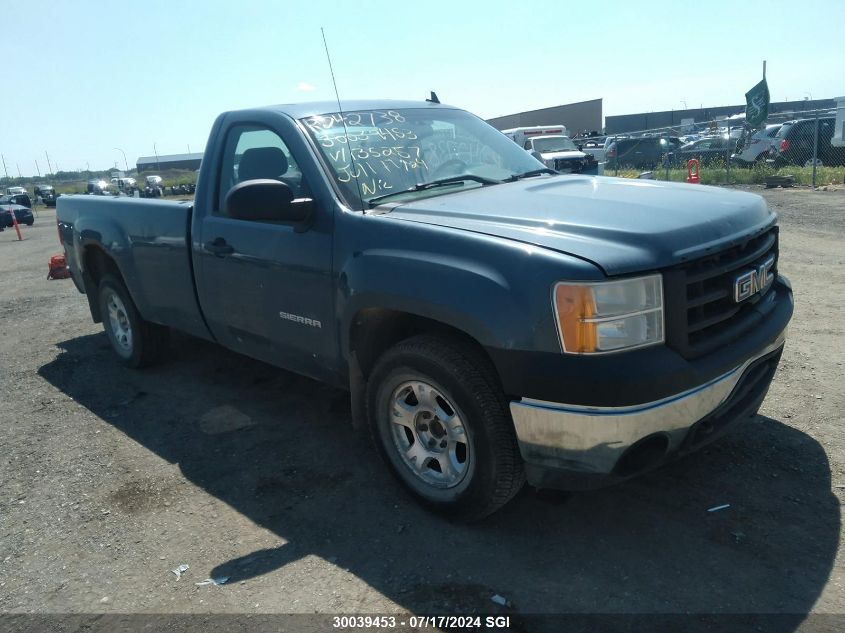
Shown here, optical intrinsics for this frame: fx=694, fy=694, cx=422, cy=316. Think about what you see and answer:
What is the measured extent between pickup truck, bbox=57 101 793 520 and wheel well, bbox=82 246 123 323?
152 centimetres

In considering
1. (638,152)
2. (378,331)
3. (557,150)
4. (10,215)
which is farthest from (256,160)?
(10,215)

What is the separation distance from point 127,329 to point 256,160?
2.47m

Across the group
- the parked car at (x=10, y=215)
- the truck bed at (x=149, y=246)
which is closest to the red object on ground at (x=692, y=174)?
the truck bed at (x=149, y=246)

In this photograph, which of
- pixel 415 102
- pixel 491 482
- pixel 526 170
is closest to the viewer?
pixel 491 482

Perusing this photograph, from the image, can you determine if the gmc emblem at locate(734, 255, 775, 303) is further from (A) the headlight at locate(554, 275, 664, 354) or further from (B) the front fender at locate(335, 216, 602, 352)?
(B) the front fender at locate(335, 216, 602, 352)

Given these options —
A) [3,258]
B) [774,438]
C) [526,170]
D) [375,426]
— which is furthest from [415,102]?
[3,258]

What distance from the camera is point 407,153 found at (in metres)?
3.88

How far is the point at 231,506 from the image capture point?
359 cm

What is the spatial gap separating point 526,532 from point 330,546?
89 centimetres

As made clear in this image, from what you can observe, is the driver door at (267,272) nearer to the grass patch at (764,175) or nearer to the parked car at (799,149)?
the grass patch at (764,175)

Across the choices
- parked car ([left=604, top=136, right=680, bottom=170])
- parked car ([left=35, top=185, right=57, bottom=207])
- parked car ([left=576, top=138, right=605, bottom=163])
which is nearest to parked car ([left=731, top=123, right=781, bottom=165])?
parked car ([left=604, top=136, right=680, bottom=170])

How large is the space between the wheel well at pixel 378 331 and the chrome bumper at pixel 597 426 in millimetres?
664

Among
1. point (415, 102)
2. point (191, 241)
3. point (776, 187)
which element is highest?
point (415, 102)

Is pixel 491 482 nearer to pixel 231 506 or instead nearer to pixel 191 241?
pixel 231 506
